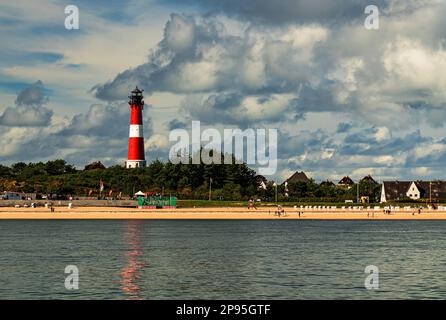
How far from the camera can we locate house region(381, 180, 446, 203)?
19512 centimetres

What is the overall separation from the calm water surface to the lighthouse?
7776cm

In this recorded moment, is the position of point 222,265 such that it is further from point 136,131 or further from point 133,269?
point 136,131

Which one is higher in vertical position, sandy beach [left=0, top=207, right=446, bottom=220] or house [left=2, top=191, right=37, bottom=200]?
house [left=2, top=191, right=37, bottom=200]

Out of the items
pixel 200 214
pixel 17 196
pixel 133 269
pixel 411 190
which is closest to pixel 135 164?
pixel 17 196

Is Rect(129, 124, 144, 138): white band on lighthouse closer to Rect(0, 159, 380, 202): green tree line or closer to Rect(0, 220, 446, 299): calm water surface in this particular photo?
Rect(0, 159, 380, 202): green tree line

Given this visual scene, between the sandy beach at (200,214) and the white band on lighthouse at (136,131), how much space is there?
27.1 metres

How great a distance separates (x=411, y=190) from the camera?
19738cm

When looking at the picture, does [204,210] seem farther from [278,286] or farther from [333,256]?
[278,286]

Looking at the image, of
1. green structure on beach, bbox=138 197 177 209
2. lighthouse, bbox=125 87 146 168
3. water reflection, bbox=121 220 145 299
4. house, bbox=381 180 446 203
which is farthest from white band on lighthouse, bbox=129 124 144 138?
water reflection, bbox=121 220 145 299

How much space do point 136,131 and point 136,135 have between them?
101 cm

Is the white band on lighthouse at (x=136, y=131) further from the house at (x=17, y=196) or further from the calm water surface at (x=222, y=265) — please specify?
the calm water surface at (x=222, y=265)

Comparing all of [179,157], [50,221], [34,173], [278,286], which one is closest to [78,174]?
[34,173]
